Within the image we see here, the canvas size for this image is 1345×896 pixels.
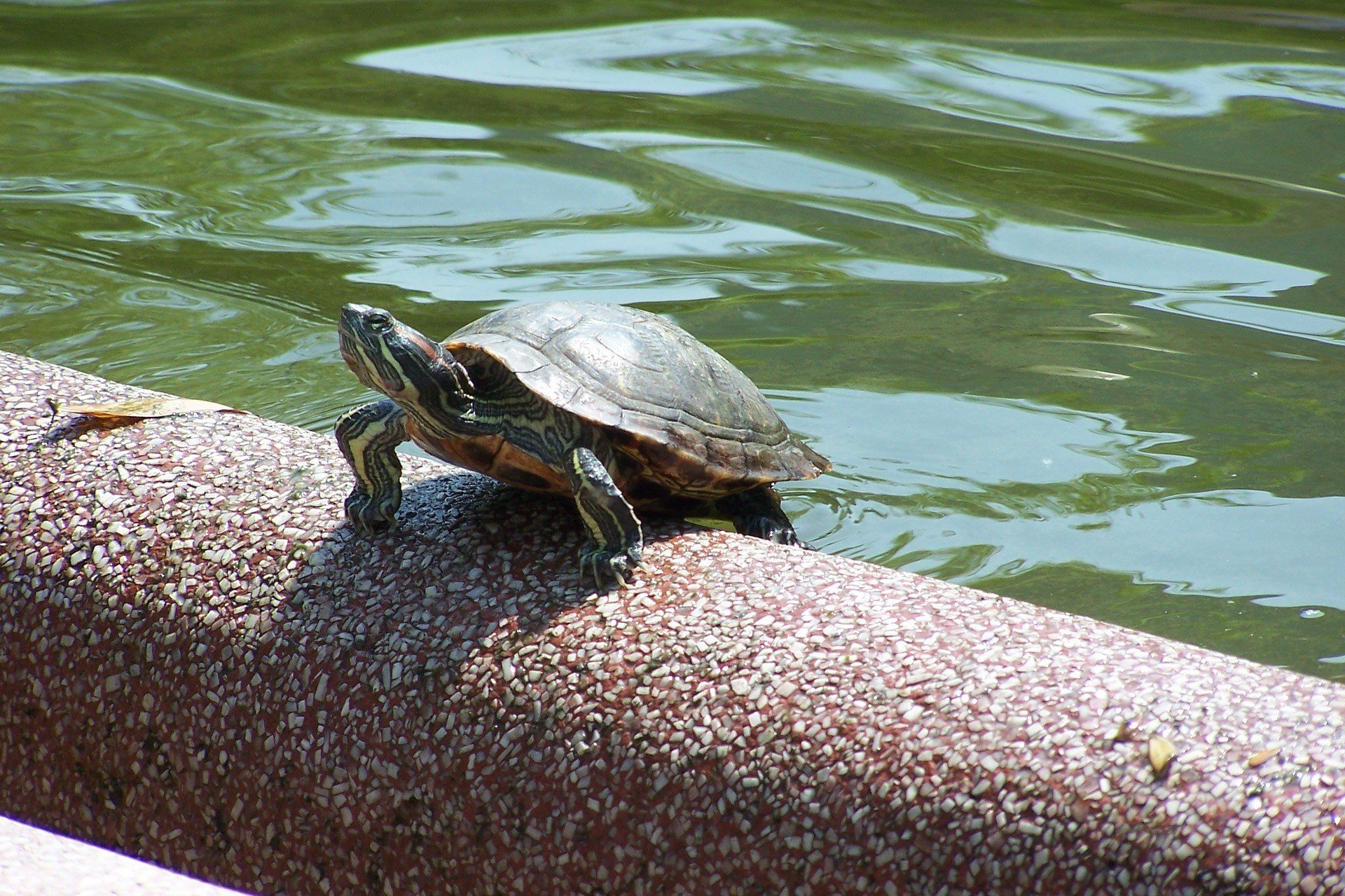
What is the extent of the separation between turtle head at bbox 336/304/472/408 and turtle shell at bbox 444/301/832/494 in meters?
0.19

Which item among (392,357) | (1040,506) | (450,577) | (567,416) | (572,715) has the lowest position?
(1040,506)

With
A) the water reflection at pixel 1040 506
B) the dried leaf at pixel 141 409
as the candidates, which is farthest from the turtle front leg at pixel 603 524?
the water reflection at pixel 1040 506

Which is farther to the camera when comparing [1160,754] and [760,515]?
[760,515]

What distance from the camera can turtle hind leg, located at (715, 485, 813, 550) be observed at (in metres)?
3.72

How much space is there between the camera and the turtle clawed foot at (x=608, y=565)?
303 cm

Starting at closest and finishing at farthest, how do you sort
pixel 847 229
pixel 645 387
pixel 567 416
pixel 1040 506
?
pixel 567 416 → pixel 645 387 → pixel 1040 506 → pixel 847 229

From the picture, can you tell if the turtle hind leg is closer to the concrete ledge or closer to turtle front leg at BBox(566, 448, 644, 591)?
turtle front leg at BBox(566, 448, 644, 591)

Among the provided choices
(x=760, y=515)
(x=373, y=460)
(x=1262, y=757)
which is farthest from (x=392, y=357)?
(x=1262, y=757)

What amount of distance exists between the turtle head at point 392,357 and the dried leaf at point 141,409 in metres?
1.07

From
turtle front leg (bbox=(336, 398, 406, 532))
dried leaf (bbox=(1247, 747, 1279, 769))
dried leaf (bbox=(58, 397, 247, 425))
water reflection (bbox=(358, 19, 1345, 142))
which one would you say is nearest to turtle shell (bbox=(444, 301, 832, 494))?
turtle front leg (bbox=(336, 398, 406, 532))

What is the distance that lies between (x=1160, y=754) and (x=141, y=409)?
2966 mm

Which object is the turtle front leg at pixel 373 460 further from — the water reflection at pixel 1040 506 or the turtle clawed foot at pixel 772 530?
the water reflection at pixel 1040 506

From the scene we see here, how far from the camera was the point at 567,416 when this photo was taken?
10.4ft

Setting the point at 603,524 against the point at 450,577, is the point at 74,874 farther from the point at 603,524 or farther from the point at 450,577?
the point at 603,524
